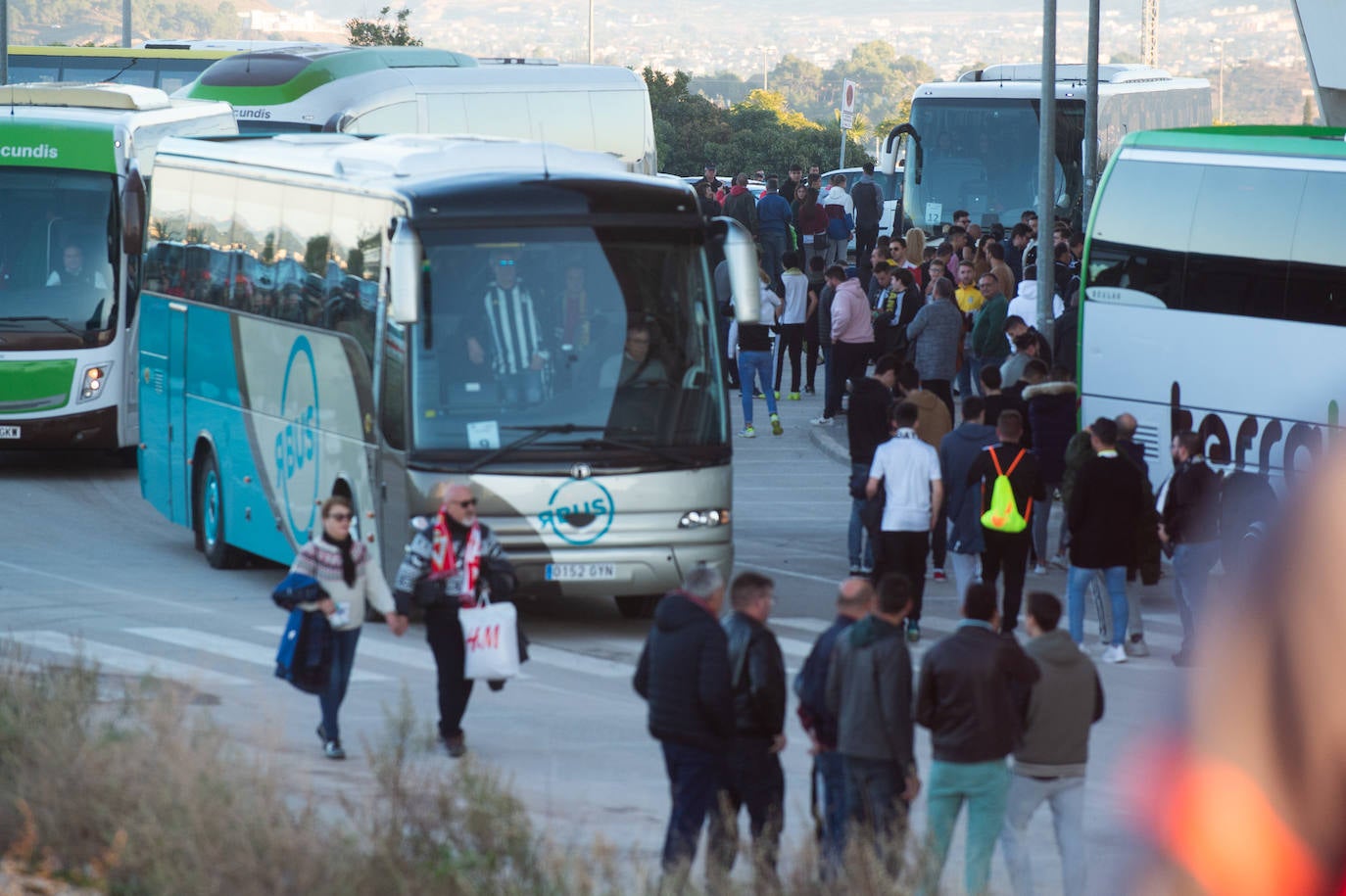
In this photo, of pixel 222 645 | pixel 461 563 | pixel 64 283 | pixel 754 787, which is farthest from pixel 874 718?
pixel 64 283

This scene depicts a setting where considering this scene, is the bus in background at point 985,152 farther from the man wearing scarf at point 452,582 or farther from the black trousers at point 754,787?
the black trousers at point 754,787

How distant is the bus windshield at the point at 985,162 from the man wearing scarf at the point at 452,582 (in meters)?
27.4

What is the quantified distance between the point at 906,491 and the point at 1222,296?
14.3ft

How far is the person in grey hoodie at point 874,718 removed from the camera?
9586 mm

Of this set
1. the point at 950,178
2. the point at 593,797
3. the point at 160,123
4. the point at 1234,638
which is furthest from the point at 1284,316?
the point at 950,178

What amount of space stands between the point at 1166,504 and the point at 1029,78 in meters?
27.7

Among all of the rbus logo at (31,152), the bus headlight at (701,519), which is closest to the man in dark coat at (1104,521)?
the bus headlight at (701,519)

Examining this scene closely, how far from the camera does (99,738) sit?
10258 millimetres

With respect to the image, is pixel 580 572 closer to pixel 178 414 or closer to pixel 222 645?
pixel 222 645

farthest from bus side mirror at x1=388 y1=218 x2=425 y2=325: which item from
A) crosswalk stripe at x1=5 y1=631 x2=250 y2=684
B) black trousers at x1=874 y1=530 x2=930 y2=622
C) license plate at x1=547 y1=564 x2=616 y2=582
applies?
black trousers at x1=874 y1=530 x2=930 y2=622

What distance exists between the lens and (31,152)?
77.6 feet

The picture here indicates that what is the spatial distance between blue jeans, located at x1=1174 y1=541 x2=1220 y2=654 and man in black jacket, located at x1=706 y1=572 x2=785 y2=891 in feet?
22.2

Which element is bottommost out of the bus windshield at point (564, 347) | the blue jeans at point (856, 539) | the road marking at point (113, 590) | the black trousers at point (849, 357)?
the road marking at point (113, 590)

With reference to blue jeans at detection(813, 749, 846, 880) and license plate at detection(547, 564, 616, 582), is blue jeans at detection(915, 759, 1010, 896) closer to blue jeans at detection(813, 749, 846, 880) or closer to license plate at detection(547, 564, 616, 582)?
blue jeans at detection(813, 749, 846, 880)
